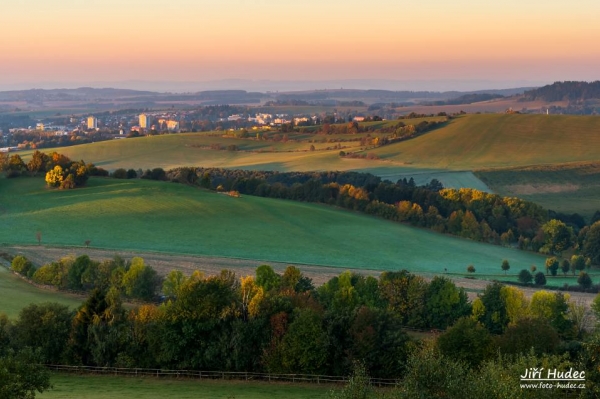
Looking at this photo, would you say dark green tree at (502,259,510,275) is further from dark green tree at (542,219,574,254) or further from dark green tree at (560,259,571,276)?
dark green tree at (542,219,574,254)

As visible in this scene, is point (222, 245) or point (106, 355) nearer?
point (106, 355)

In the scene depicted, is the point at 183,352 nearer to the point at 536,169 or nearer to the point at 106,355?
the point at 106,355

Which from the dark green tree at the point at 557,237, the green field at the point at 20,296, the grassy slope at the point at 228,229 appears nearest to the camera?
the green field at the point at 20,296

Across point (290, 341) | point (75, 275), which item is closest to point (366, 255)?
point (75, 275)

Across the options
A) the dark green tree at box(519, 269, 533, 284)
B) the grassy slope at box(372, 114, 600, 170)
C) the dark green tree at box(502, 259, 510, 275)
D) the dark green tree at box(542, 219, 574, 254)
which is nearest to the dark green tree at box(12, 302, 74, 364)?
the dark green tree at box(519, 269, 533, 284)

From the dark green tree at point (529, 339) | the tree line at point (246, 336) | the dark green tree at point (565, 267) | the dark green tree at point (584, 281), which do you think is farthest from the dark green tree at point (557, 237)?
the dark green tree at point (529, 339)

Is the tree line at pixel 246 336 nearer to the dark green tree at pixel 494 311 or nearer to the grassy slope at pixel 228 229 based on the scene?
→ the dark green tree at pixel 494 311
